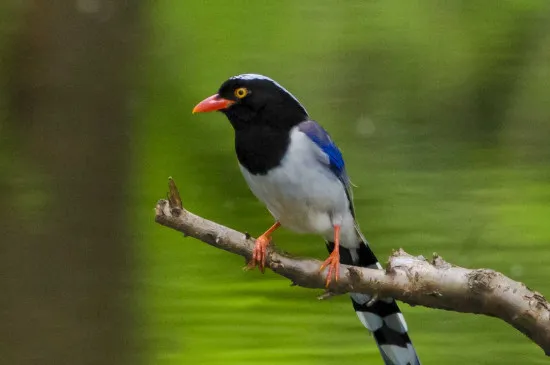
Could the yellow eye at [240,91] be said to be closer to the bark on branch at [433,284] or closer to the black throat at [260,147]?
the black throat at [260,147]

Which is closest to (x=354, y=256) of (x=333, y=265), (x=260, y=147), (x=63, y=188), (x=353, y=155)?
(x=333, y=265)

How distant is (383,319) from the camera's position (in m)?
1.72

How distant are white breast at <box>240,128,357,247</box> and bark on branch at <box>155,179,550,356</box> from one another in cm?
10

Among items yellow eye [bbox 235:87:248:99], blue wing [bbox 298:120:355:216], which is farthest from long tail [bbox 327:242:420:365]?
yellow eye [bbox 235:87:248:99]

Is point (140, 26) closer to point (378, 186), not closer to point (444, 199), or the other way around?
point (378, 186)

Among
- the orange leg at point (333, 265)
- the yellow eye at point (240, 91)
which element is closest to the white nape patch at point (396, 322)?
the orange leg at point (333, 265)

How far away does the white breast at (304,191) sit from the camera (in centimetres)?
160

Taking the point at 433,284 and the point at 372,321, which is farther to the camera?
the point at 372,321

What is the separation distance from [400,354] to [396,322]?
0.08 m

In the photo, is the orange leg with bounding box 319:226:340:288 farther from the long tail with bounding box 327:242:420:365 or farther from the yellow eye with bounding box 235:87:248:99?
the yellow eye with bounding box 235:87:248:99

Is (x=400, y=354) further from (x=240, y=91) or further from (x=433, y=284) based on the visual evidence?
(x=240, y=91)

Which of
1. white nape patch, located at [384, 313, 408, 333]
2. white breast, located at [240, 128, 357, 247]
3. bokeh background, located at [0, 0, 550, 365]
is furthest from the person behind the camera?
bokeh background, located at [0, 0, 550, 365]

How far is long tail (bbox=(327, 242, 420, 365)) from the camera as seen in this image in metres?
1.72

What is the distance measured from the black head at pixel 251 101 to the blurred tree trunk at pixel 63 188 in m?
0.32
